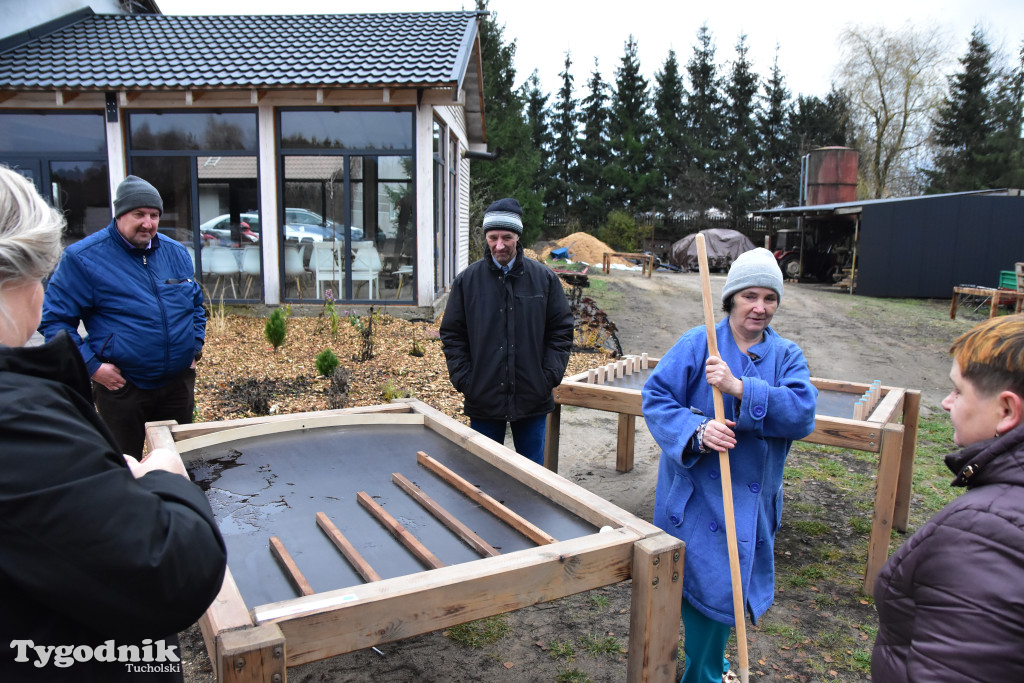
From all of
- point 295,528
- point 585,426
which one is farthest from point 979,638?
point 585,426

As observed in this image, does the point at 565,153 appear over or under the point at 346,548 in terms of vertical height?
over

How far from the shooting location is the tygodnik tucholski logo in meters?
1.00

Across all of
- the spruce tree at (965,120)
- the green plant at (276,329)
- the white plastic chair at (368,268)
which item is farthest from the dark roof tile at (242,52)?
the spruce tree at (965,120)

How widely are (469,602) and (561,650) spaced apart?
1.56 meters

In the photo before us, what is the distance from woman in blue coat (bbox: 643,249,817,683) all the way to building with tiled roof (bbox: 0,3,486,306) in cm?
852

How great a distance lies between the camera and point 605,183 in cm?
3938

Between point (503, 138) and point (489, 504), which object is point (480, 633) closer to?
point (489, 504)

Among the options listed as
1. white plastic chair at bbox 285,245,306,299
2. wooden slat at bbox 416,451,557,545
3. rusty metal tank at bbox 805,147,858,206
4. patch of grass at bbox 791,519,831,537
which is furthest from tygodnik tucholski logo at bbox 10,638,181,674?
rusty metal tank at bbox 805,147,858,206

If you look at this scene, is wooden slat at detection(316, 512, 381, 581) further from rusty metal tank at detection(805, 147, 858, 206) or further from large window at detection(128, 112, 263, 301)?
rusty metal tank at detection(805, 147, 858, 206)

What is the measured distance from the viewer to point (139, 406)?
3.51 metres

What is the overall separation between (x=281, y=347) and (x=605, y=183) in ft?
108

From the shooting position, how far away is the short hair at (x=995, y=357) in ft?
4.15

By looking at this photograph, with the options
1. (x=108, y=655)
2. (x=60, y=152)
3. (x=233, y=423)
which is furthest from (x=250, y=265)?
(x=108, y=655)

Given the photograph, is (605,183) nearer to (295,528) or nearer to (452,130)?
(452,130)
